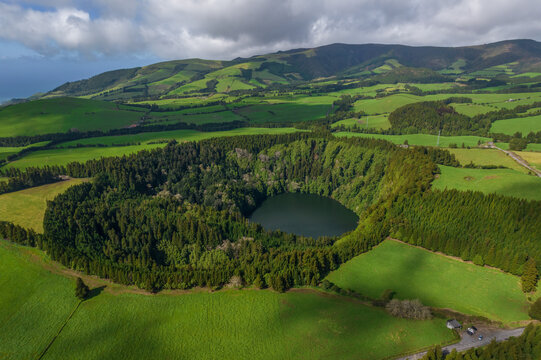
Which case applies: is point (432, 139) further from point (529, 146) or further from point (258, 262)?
point (258, 262)

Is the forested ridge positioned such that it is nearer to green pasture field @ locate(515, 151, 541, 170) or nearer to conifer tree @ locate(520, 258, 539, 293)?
conifer tree @ locate(520, 258, 539, 293)

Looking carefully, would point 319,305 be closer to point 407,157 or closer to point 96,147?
point 407,157

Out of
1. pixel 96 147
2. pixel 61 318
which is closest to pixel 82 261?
pixel 61 318

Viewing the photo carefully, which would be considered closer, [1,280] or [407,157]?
[1,280]

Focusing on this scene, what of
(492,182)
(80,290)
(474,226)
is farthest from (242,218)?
(492,182)

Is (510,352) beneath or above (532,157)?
beneath

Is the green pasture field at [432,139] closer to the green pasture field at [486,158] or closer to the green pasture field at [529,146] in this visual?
the green pasture field at [529,146]
